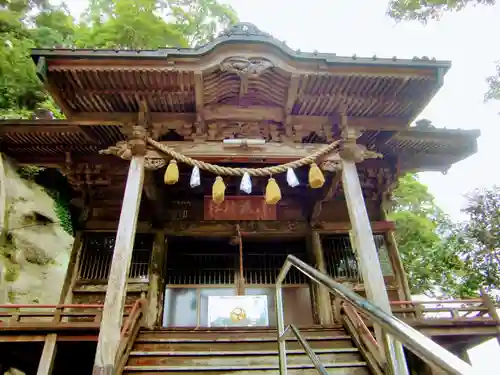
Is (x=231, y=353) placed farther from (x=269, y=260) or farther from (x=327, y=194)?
(x=327, y=194)

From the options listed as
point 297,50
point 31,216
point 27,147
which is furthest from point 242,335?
point 31,216

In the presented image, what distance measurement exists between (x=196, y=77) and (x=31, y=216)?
31.7 ft

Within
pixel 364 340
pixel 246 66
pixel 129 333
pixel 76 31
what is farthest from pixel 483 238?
pixel 76 31

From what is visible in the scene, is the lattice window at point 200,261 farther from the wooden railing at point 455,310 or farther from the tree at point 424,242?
the tree at point 424,242

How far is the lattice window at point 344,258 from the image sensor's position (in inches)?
323

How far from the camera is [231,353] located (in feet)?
17.8

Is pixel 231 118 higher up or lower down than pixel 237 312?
higher up

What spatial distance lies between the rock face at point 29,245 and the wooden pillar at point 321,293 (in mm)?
8685

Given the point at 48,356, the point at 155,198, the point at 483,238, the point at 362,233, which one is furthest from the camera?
the point at 483,238

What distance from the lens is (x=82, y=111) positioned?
612 cm

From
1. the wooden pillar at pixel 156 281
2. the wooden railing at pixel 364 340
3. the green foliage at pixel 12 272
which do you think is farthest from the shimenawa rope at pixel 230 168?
the green foliage at pixel 12 272

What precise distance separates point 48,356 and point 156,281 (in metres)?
2.35

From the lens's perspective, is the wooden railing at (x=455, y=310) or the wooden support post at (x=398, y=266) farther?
the wooden support post at (x=398, y=266)

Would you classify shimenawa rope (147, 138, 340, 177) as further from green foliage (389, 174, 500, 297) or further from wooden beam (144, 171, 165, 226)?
→ green foliage (389, 174, 500, 297)
